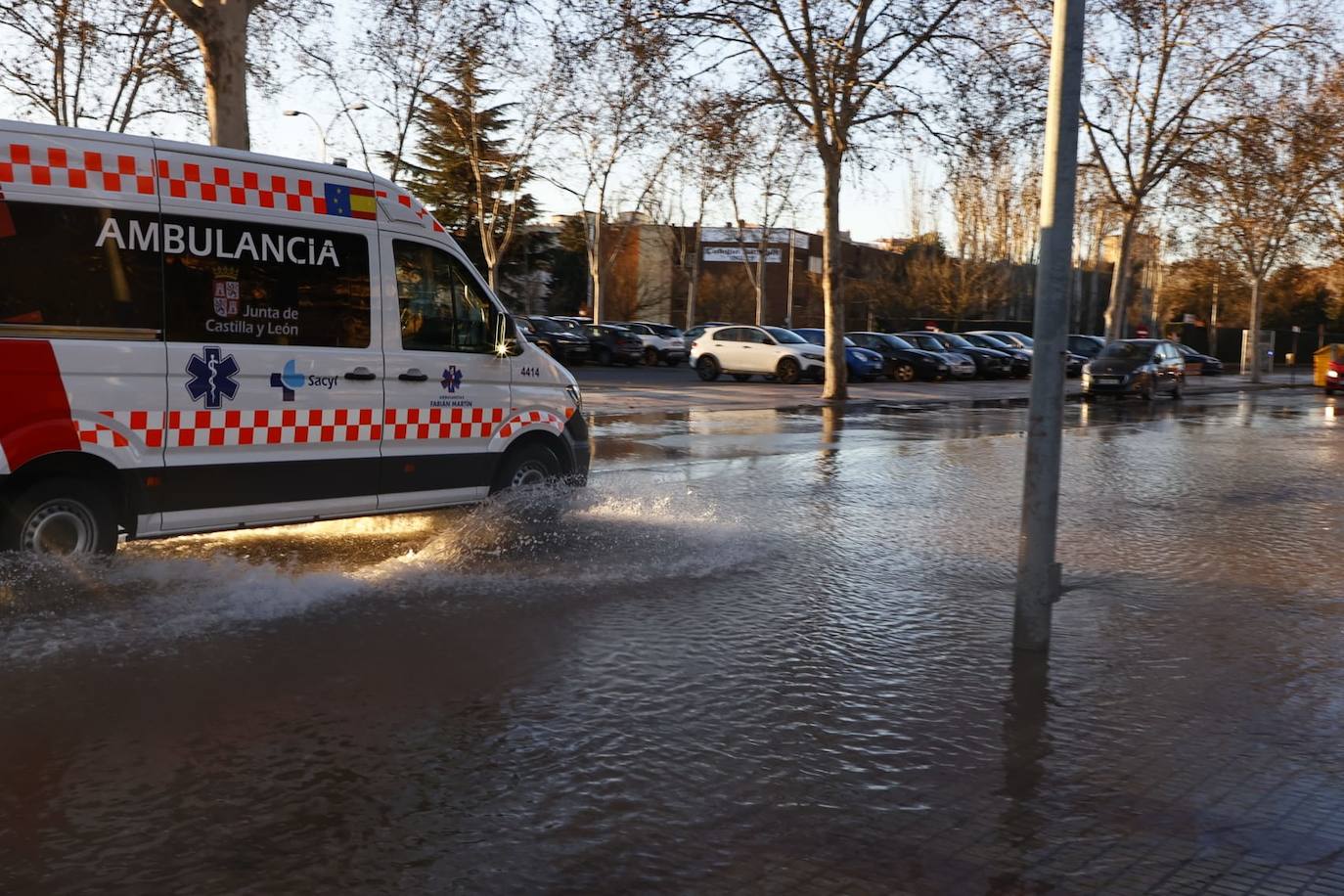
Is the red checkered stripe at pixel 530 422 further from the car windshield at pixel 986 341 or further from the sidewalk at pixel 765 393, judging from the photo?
the car windshield at pixel 986 341

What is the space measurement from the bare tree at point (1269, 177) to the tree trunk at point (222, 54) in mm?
30465

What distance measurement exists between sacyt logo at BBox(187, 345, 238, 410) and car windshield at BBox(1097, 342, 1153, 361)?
27.6 m

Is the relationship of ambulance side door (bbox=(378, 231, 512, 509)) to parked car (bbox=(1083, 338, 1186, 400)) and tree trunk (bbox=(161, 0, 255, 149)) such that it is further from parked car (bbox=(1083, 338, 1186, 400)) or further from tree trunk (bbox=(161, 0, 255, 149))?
parked car (bbox=(1083, 338, 1186, 400))

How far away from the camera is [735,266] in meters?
81.6

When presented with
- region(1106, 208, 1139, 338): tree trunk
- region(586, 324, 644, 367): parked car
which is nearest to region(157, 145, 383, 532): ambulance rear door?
region(586, 324, 644, 367): parked car

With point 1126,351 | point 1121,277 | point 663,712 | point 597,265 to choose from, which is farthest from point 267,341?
point 597,265

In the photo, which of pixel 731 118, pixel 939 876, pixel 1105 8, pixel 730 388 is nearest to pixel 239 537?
pixel 939 876

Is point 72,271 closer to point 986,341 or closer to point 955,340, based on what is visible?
point 955,340

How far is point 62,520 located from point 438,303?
9.15 ft

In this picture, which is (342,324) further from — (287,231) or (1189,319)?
(1189,319)

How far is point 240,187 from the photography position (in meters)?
7.53

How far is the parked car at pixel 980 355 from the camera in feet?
144

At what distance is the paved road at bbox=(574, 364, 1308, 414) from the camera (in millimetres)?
26422

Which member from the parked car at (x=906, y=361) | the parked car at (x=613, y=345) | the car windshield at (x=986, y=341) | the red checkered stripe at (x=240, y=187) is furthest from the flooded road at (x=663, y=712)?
the car windshield at (x=986, y=341)
